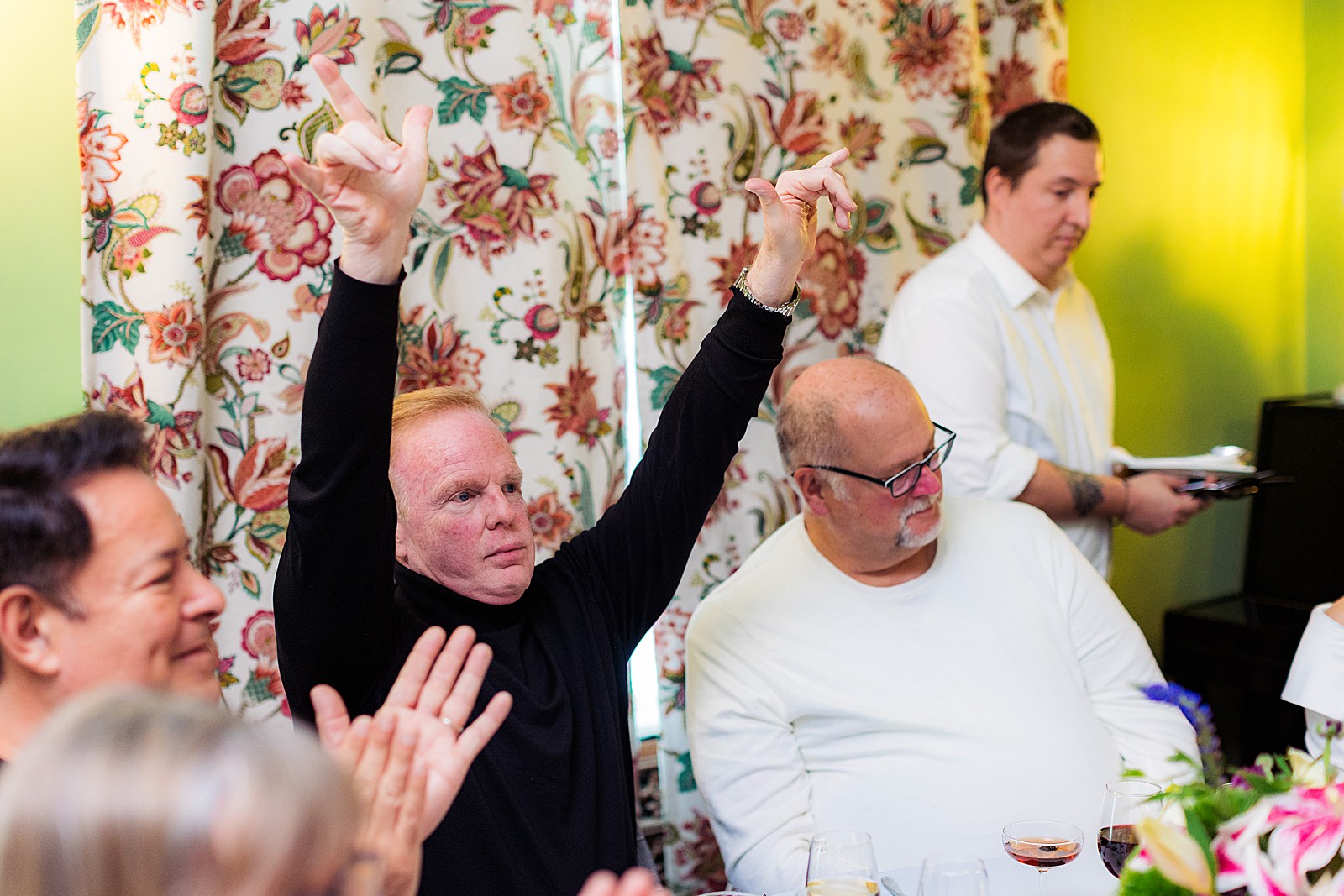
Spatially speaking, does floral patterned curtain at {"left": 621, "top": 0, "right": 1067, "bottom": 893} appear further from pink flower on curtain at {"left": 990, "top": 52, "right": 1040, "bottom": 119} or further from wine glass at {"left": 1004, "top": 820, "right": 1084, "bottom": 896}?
wine glass at {"left": 1004, "top": 820, "right": 1084, "bottom": 896}

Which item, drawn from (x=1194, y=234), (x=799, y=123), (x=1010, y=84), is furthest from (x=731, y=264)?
(x=1194, y=234)

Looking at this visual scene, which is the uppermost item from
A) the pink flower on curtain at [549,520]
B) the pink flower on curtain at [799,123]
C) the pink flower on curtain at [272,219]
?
the pink flower on curtain at [799,123]

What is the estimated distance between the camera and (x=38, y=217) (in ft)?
5.70

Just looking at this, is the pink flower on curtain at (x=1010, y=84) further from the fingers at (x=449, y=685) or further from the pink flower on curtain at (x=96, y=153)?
the fingers at (x=449, y=685)

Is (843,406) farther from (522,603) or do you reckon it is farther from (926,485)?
(522,603)

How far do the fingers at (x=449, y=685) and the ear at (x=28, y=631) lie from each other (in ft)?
1.05

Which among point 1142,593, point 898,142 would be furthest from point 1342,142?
point 898,142

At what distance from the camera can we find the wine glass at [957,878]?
119cm

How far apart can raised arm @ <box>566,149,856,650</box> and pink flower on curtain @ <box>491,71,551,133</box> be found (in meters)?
0.63

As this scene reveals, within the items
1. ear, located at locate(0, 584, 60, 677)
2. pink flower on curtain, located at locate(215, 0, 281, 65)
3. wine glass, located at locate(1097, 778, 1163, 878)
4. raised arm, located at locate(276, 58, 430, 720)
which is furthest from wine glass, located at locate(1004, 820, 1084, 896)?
pink flower on curtain, located at locate(215, 0, 281, 65)

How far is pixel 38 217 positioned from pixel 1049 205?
1.81 metres

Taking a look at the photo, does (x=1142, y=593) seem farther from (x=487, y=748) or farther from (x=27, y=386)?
(x=27, y=386)

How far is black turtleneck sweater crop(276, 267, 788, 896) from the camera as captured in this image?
1211 mm

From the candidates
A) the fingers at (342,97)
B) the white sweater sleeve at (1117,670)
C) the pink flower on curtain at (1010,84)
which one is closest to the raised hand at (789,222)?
the fingers at (342,97)
